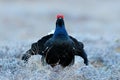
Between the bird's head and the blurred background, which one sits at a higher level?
the bird's head

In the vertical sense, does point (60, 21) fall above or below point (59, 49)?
above

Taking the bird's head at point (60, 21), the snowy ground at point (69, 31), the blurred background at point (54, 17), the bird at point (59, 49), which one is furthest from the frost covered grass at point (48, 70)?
the blurred background at point (54, 17)

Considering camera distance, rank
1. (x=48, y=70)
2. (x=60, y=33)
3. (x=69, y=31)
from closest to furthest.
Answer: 1. (x=48, y=70)
2. (x=60, y=33)
3. (x=69, y=31)

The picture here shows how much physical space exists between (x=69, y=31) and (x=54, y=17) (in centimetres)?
594

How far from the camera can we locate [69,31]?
2123cm

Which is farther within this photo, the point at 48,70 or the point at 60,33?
the point at 60,33

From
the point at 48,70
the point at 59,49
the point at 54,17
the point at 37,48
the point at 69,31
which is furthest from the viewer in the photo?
the point at 54,17

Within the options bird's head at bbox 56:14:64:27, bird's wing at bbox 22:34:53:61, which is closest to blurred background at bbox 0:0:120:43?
bird's wing at bbox 22:34:53:61

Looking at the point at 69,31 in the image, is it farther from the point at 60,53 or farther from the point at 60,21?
the point at 60,53

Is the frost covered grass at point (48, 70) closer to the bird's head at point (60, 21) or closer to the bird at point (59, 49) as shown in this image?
the bird at point (59, 49)

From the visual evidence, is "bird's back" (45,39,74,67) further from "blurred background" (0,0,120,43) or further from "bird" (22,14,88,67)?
"blurred background" (0,0,120,43)

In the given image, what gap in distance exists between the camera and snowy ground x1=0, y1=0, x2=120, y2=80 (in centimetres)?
997

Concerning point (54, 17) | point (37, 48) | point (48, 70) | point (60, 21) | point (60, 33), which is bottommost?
point (54, 17)

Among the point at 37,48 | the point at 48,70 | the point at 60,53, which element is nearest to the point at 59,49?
the point at 60,53
